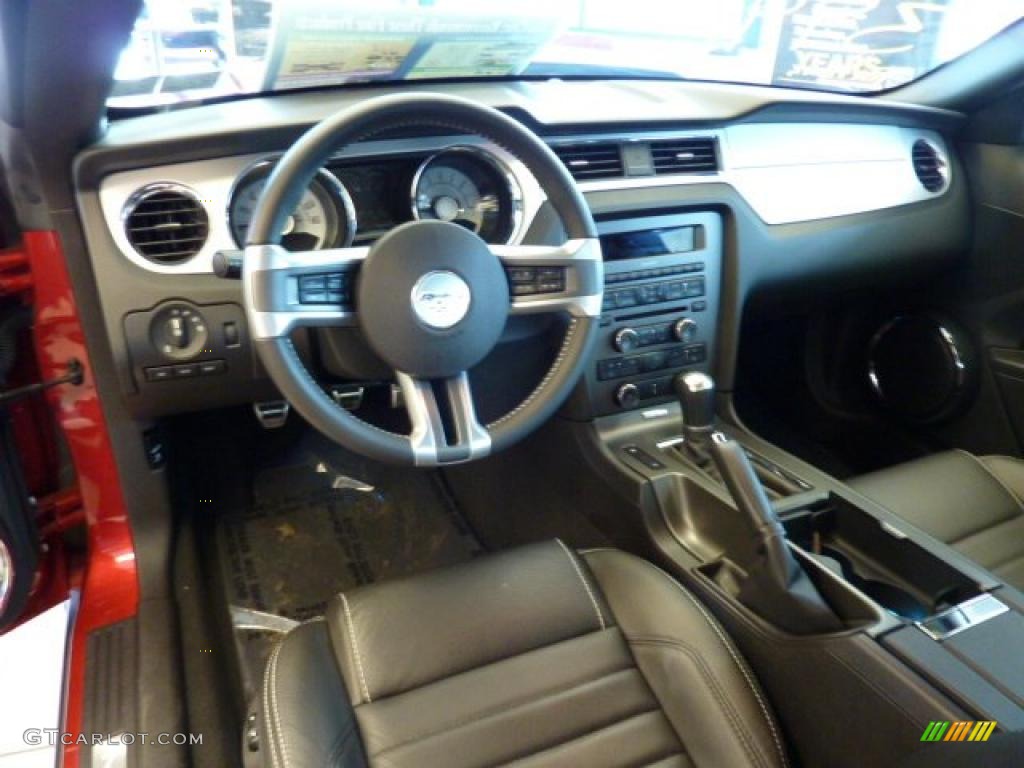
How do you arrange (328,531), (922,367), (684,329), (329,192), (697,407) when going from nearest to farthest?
(329,192) < (697,407) < (684,329) < (328,531) < (922,367)

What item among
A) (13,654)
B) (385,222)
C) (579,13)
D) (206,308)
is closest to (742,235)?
(579,13)

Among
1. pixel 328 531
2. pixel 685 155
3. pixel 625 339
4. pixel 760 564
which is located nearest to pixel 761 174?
pixel 685 155

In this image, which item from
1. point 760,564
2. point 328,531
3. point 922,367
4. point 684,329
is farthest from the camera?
point 922,367

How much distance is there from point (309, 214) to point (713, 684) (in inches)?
32.4

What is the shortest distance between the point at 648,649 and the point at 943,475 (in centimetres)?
72

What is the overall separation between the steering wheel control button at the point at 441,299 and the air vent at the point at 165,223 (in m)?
0.41

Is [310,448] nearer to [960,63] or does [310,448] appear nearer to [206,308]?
[206,308]

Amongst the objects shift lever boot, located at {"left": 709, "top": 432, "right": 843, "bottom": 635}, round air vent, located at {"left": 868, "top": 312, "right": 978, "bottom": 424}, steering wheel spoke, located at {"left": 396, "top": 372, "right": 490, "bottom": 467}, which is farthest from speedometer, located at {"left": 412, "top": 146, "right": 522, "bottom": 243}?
round air vent, located at {"left": 868, "top": 312, "right": 978, "bottom": 424}

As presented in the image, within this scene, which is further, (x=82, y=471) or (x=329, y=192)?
(x=82, y=471)

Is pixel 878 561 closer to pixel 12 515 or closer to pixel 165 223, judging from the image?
pixel 165 223

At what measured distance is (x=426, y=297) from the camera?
37.5 inches

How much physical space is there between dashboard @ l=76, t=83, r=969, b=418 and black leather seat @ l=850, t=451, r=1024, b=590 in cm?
36

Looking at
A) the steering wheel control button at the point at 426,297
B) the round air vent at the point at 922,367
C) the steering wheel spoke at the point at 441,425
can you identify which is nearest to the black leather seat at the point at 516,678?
the steering wheel spoke at the point at 441,425

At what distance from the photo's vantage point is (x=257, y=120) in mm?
1182
